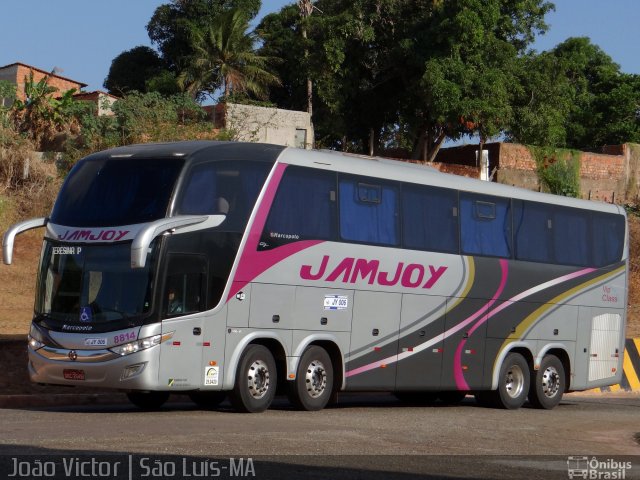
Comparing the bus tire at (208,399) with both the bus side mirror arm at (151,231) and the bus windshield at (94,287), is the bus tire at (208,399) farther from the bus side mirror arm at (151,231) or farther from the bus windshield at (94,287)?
the bus side mirror arm at (151,231)

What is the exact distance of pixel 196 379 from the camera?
15812 millimetres

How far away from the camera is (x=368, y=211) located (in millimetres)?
18328

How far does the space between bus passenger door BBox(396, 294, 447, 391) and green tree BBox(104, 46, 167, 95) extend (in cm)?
4288

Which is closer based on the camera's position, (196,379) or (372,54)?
(196,379)

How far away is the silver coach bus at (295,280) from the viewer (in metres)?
15.6

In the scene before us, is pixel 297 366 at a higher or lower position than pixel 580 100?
lower

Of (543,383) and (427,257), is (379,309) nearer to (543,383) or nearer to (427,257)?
(427,257)

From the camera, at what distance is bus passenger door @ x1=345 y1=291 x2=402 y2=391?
18281mm

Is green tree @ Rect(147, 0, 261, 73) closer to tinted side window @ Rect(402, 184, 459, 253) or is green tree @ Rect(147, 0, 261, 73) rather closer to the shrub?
the shrub

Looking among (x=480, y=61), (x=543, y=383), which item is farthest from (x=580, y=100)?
(x=543, y=383)

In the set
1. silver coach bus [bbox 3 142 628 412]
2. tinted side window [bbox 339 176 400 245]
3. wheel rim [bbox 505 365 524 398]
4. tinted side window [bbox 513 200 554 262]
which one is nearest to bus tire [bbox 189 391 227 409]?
silver coach bus [bbox 3 142 628 412]

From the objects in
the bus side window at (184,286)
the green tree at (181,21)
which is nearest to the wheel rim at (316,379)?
the bus side window at (184,286)

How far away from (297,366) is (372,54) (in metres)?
31.4

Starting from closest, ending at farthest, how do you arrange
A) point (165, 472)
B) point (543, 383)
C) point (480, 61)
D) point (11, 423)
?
point (165, 472) → point (11, 423) → point (543, 383) → point (480, 61)
